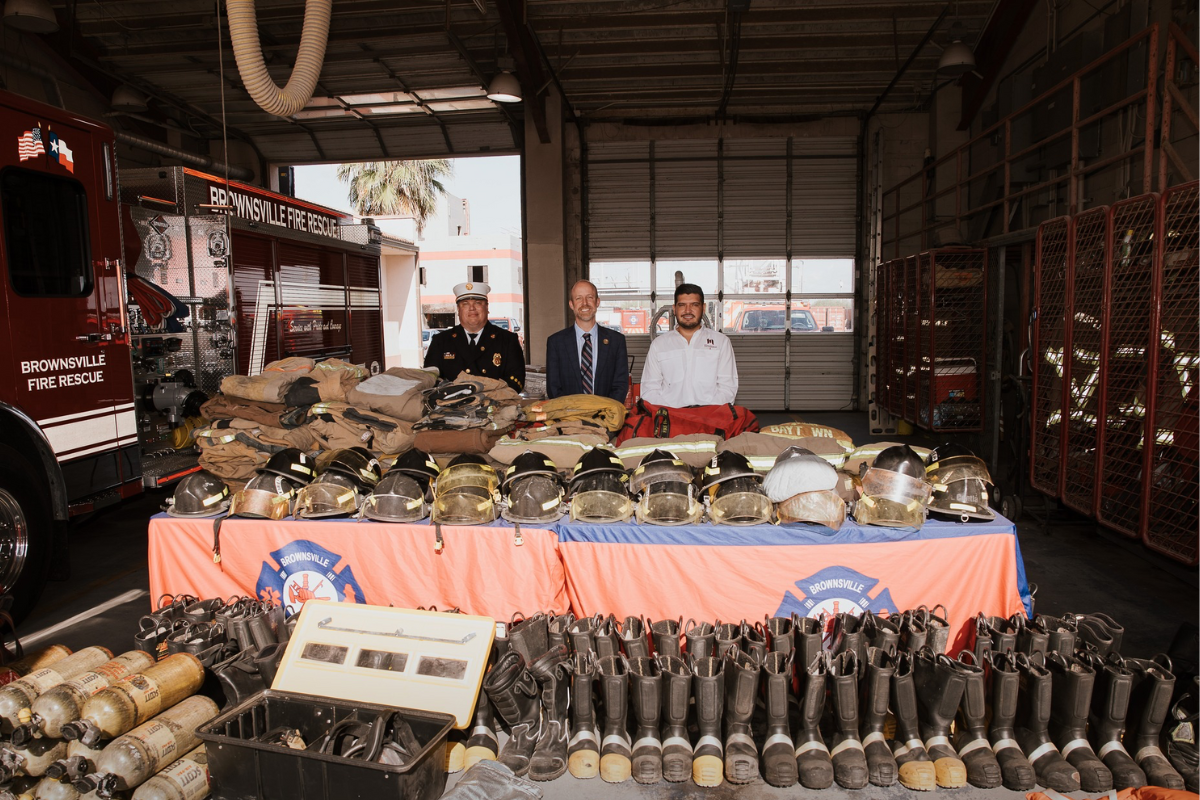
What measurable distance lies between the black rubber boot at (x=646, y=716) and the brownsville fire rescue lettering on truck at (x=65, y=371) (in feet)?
13.9

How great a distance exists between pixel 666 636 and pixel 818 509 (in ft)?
2.90

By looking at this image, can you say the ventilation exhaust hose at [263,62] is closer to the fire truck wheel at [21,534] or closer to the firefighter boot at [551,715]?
the fire truck wheel at [21,534]

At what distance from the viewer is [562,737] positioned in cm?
287

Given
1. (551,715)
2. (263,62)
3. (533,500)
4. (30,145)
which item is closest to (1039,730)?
(551,715)

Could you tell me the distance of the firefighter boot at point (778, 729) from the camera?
2.65 metres

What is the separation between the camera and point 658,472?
3.50 metres

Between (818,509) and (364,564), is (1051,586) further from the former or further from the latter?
(364,564)

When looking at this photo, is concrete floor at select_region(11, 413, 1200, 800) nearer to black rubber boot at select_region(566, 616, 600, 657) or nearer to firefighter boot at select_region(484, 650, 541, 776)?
firefighter boot at select_region(484, 650, 541, 776)

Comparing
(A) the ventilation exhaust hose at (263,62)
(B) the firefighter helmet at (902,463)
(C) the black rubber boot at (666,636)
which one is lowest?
(C) the black rubber boot at (666,636)

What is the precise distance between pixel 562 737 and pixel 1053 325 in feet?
18.0

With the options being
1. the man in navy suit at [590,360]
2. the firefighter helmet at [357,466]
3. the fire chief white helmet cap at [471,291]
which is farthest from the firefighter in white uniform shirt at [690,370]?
the firefighter helmet at [357,466]

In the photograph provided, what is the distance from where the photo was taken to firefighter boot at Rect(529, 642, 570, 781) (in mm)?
2760

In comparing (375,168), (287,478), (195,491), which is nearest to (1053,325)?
(287,478)

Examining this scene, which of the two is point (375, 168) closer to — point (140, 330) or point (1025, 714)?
point (140, 330)
